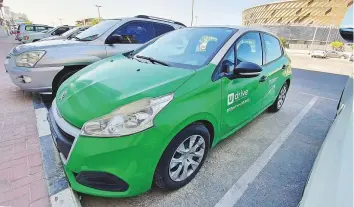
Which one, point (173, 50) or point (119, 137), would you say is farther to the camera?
point (173, 50)

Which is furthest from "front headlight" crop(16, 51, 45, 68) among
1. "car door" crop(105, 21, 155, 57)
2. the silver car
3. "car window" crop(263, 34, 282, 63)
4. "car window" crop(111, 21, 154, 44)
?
"car window" crop(263, 34, 282, 63)

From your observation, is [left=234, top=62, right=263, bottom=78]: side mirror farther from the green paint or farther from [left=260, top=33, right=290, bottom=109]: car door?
[left=260, top=33, right=290, bottom=109]: car door

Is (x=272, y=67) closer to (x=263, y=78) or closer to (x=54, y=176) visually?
(x=263, y=78)

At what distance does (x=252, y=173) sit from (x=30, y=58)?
153 inches

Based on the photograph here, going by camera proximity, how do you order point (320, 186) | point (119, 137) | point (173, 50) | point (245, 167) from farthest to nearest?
point (173, 50)
point (245, 167)
point (119, 137)
point (320, 186)

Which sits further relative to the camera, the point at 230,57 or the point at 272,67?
the point at 272,67

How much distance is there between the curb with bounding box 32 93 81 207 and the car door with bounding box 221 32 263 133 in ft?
5.42

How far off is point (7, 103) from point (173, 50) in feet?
10.6

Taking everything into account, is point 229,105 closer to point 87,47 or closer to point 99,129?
point 99,129

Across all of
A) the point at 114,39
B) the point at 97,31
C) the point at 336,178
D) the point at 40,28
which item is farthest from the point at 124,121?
the point at 40,28

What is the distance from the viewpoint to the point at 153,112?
Answer: 5.52 ft

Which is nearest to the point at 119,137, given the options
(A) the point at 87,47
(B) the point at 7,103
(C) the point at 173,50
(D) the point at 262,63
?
(C) the point at 173,50

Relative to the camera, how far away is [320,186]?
1145 mm

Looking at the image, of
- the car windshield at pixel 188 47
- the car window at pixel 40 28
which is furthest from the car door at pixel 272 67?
the car window at pixel 40 28
